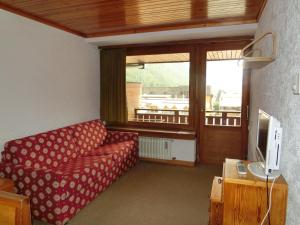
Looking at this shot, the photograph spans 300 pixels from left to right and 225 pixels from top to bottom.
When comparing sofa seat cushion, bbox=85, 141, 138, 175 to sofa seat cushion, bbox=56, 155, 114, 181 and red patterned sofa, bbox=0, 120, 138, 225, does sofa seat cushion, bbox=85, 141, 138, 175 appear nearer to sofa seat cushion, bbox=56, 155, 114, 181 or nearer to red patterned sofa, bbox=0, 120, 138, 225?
red patterned sofa, bbox=0, 120, 138, 225

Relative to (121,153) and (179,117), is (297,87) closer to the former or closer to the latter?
(121,153)

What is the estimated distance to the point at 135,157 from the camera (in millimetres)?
4070

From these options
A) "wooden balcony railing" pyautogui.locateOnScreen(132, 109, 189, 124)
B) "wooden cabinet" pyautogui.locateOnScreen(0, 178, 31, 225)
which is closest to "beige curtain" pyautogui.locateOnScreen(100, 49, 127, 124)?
"wooden balcony railing" pyautogui.locateOnScreen(132, 109, 189, 124)

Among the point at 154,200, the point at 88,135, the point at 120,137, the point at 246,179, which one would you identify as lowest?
the point at 154,200

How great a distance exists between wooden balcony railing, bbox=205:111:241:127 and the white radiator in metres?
0.85

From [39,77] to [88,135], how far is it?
3.82 ft

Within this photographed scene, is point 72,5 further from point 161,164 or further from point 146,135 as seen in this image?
point 161,164

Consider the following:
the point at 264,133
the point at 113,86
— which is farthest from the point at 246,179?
the point at 113,86

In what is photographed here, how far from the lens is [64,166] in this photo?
286cm

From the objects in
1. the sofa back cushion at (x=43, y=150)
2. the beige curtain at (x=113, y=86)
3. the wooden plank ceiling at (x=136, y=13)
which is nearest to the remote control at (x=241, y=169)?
the wooden plank ceiling at (x=136, y=13)

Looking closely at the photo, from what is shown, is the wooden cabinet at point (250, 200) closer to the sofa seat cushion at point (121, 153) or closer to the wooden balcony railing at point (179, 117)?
the sofa seat cushion at point (121, 153)

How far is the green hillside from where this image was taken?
4.25 metres

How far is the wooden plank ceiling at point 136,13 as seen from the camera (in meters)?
2.61

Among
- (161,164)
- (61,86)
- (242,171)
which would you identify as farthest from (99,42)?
(242,171)
